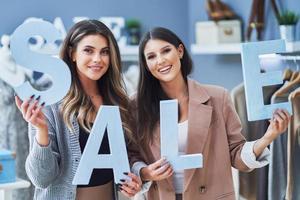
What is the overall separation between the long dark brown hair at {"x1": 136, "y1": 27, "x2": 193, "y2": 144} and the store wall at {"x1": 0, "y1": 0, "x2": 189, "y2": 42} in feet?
6.71

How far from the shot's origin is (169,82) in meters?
1.99

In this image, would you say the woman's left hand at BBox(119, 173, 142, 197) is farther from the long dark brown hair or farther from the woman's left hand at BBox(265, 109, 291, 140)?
the woman's left hand at BBox(265, 109, 291, 140)

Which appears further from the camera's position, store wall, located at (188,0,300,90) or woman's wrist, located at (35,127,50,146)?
store wall, located at (188,0,300,90)

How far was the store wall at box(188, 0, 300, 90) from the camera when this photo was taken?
3.54 meters

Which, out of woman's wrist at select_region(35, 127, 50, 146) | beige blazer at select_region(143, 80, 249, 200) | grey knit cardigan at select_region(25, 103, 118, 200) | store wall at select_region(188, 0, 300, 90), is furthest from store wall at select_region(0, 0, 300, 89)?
woman's wrist at select_region(35, 127, 50, 146)

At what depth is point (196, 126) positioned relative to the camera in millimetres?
1962

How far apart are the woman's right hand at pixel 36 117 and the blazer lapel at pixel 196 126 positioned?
18.7 inches

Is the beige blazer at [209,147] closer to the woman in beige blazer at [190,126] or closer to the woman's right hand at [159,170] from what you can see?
the woman in beige blazer at [190,126]

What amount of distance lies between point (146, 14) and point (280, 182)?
1.78m

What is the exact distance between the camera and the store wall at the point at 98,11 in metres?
3.83

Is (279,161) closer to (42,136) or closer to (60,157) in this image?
(60,157)

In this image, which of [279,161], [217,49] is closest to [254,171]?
[279,161]

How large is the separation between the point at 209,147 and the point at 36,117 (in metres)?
0.59

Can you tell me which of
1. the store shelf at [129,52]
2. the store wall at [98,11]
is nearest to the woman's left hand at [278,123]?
the store shelf at [129,52]
